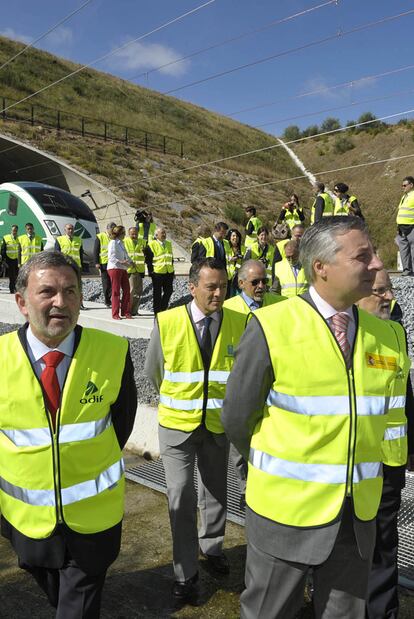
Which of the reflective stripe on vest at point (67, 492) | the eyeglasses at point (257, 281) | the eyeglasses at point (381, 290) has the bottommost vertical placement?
the reflective stripe on vest at point (67, 492)

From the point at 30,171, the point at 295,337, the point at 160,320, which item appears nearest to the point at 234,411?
the point at 295,337

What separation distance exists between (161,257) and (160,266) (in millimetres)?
177

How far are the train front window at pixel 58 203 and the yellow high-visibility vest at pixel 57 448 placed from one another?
18.9 meters

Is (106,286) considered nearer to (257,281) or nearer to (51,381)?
(257,281)

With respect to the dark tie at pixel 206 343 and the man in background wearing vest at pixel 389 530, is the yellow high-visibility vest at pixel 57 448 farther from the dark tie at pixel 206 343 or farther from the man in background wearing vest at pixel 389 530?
the man in background wearing vest at pixel 389 530

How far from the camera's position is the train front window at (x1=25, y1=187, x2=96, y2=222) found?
20297 mm

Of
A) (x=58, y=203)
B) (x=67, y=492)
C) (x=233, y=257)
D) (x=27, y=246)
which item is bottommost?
(x=67, y=492)

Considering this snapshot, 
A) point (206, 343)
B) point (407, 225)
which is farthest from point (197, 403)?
point (407, 225)

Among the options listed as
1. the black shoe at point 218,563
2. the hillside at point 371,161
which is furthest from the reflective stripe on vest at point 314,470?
the hillside at point 371,161

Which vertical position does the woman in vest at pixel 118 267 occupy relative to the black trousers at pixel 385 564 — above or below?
above

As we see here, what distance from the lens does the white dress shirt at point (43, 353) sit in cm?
223

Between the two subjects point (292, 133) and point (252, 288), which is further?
point (292, 133)

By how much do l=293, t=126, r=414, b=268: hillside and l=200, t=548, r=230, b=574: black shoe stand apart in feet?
101

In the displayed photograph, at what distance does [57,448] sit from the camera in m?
2.18
